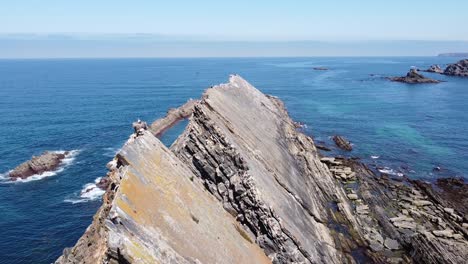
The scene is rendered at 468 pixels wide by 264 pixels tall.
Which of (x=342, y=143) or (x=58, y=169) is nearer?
(x=58, y=169)

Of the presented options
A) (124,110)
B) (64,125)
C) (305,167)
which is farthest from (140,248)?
(124,110)

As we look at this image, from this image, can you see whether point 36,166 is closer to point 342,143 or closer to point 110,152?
point 110,152

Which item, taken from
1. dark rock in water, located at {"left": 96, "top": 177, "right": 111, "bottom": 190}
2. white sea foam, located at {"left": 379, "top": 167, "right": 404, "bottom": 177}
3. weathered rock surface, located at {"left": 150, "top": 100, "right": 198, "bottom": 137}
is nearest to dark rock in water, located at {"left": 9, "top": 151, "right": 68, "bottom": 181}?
dark rock in water, located at {"left": 96, "top": 177, "right": 111, "bottom": 190}

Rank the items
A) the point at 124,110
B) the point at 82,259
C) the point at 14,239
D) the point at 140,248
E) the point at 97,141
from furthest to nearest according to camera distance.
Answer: the point at 124,110, the point at 97,141, the point at 14,239, the point at 82,259, the point at 140,248

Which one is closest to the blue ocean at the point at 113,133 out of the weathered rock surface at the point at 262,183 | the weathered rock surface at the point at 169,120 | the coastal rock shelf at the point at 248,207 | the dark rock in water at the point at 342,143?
the dark rock in water at the point at 342,143

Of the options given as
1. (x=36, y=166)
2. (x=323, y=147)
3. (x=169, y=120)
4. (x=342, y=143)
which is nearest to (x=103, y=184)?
(x=36, y=166)

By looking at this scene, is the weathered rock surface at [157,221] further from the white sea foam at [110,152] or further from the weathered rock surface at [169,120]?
the weathered rock surface at [169,120]

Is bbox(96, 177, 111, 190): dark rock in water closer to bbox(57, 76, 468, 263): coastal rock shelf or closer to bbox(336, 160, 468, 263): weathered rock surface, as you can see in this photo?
bbox(57, 76, 468, 263): coastal rock shelf

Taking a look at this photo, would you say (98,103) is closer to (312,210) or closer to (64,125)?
(64,125)
